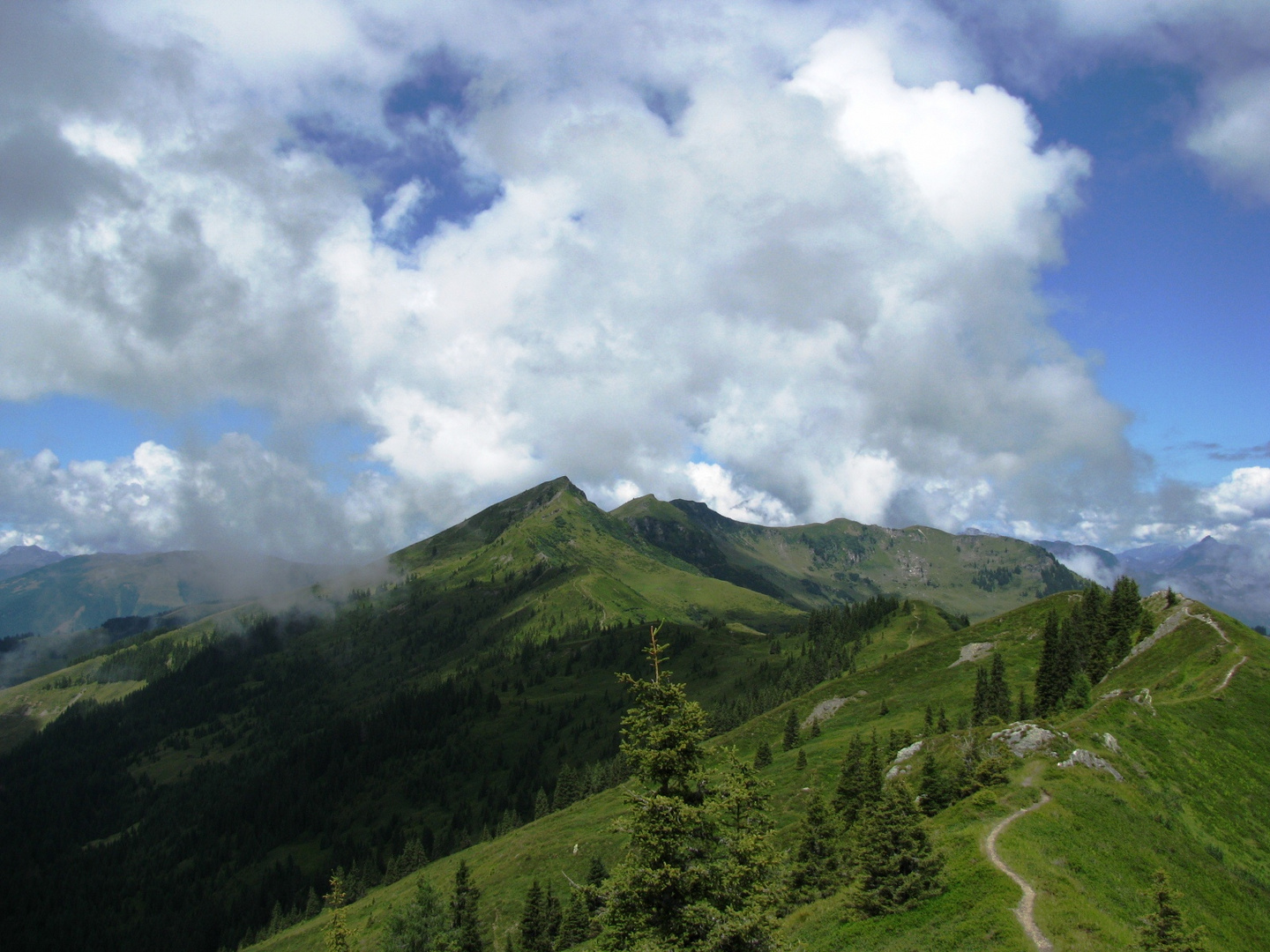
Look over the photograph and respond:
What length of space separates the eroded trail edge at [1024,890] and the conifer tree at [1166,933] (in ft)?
11.6

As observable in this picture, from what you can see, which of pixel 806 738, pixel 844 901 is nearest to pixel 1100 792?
pixel 844 901

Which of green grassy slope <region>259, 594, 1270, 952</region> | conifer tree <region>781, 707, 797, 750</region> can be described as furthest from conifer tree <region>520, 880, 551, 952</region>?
conifer tree <region>781, 707, 797, 750</region>

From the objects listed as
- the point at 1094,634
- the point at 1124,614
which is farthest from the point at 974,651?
the point at 1094,634

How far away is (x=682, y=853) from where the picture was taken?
23891mm

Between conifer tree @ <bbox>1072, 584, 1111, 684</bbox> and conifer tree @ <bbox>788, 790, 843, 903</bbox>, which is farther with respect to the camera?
conifer tree @ <bbox>1072, 584, 1111, 684</bbox>

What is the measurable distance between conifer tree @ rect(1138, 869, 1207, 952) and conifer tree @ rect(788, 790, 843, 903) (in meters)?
29.8

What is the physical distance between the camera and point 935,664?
168m

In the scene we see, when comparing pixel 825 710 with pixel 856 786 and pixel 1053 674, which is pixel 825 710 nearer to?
pixel 1053 674

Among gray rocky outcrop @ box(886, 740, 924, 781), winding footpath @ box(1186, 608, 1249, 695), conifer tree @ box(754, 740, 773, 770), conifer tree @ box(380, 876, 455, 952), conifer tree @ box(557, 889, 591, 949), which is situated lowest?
conifer tree @ box(557, 889, 591, 949)

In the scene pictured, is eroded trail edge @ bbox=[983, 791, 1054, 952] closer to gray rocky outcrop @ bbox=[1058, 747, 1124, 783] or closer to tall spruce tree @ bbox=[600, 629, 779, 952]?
gray rocky outcrop @ bbox=[1058, 747, 1124, 783]

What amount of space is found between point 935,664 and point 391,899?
5464 inches

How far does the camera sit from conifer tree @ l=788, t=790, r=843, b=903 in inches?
2238

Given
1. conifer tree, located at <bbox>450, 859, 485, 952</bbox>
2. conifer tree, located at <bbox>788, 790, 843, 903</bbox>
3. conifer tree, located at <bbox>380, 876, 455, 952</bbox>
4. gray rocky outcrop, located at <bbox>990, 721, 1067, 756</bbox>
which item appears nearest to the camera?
gray rocky outcrop, located at <bbox>990, 721, 1067, 756</bbox>

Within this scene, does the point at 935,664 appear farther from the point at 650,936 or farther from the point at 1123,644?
the point at 650,936
